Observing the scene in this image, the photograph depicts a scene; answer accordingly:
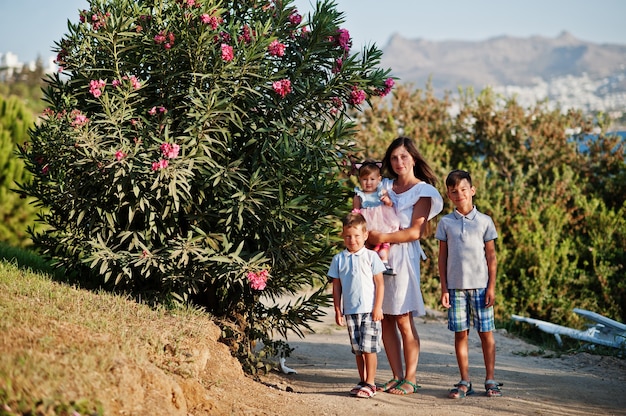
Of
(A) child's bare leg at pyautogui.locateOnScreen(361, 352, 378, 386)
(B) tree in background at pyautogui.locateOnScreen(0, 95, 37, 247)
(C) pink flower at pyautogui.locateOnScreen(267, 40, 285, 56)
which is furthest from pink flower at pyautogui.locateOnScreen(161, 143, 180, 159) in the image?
(B) tree in background at pyautogui.locateOnScreen(0, 95, 37, 247)

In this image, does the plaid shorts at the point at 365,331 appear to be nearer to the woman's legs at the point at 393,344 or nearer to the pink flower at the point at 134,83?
the woman's legs at the point at 393,344

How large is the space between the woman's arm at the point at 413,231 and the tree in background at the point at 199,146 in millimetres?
486

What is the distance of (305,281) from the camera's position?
6.29m

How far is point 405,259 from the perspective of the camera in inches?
227

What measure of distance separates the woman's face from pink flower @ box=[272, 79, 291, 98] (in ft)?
3.41

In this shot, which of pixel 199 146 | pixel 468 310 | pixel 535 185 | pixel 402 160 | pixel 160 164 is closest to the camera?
pixel 160 164

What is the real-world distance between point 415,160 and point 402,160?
185 millimetres

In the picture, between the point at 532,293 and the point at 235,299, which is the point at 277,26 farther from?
the point at 532,293

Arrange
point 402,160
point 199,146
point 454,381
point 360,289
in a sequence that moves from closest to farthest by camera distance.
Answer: point 360,289
point 199,146
point 402,160
point 454,381

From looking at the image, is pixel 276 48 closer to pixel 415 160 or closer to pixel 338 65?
pixel 338 65

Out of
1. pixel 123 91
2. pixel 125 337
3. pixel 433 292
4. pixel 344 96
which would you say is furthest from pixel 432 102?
pixel 125 337

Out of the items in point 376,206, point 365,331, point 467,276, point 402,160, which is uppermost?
point 402,160

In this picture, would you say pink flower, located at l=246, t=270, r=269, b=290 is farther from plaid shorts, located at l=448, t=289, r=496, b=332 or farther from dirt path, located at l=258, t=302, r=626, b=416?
plaid shorts, located at l=448, t=289, r=496, b=332

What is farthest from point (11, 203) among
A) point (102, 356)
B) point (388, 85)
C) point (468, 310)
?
point (468, 310)
